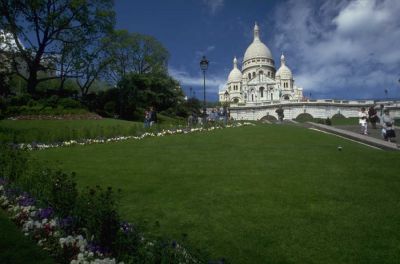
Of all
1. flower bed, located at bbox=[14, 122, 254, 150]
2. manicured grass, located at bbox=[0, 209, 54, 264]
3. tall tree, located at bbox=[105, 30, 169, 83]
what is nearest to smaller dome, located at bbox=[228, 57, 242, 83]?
tall tree, located at bbox=[105, 30, 169, 83]

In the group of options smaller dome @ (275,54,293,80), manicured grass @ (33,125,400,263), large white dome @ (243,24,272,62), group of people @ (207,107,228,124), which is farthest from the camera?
large white dome @ (243,24,272,62)

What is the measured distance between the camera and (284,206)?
6.64 m

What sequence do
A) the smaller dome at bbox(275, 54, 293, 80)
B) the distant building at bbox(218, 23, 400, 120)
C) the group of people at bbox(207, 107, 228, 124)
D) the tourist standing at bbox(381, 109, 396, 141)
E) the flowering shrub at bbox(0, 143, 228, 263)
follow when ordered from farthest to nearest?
the smaller dome at bbox(275, 54, 293, 80)
the distant building at bbox(218, 23, 400, 120)
the group of people at bbox(207, 107, 228, 124)
the tourist standing at bbox(381, 109, 396, 141)
the flowering shrub at bbox(0, 143, 228, 263)

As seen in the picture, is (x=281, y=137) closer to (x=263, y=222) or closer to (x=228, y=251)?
(x=263, y=222)

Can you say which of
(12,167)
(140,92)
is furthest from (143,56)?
(12,167)

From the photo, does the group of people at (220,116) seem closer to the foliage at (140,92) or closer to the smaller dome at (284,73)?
the foliage at (140,92)

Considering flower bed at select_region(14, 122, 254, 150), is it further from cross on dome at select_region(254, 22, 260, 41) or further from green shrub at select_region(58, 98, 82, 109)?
cross on dome at select_region(254, 22, 260, 41)

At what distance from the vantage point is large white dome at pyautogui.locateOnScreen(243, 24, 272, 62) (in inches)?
4626

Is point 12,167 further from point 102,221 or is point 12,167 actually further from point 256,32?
point 256,32

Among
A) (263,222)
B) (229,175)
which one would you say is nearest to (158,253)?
(263,222)

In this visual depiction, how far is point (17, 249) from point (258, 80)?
101 m

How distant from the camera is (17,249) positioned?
4871 millimetres

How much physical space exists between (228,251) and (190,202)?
2199 mm

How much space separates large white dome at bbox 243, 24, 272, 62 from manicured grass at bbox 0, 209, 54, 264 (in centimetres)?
11689
